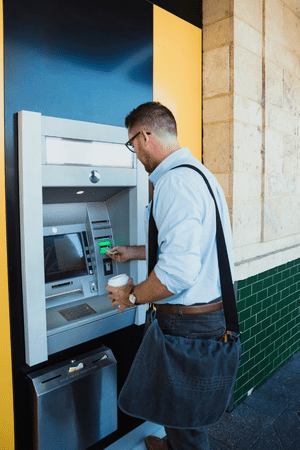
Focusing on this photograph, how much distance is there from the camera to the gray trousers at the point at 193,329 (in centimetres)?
160

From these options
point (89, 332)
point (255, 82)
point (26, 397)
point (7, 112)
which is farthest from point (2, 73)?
point (255, 82)

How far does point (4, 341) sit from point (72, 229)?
663 mm

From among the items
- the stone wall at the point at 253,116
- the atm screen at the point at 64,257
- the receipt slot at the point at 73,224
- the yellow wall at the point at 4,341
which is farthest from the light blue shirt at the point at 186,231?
the stone wall at the point at 253,116

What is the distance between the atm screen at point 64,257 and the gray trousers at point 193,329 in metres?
0.54

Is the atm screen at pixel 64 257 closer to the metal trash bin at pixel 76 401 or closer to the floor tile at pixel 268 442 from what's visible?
the metal trash bin at pixel 76 401

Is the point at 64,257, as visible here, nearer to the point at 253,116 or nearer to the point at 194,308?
the point at 194,308

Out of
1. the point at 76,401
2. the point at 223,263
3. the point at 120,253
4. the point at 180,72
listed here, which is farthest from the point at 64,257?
the point at 180,72

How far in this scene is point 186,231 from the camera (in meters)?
1.42

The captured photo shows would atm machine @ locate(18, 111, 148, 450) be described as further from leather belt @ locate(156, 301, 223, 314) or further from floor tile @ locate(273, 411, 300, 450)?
floor tile @ locate(273, 411, 300, 450)

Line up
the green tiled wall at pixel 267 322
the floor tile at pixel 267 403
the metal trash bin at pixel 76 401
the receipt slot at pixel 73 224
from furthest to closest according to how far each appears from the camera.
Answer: the green tiled wall at pixel 267 322
the floor tile at pixel 267 403
the metal trash bin at pixel 76 401
the receipt slot at pixel 73 224

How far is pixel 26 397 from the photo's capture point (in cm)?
172

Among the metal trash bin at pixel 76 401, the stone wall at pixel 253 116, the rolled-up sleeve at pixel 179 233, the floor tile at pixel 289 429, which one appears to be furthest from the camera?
the stone wall at pixel 253 116

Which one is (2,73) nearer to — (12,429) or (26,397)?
(26,397)

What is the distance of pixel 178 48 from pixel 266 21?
929mm
